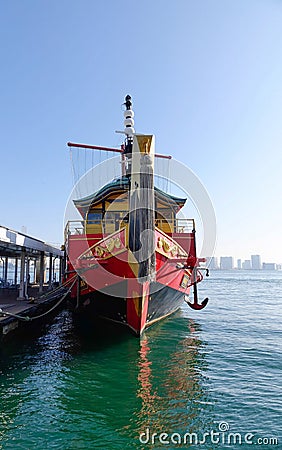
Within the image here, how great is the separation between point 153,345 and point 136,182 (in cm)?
523

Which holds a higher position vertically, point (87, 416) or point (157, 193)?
point (157, 193)

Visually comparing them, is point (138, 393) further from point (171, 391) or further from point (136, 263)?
point (136, 263)

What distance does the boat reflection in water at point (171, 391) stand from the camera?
5.43 meters

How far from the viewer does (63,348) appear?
1022 centimetres

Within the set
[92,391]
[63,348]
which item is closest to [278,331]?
[63,348]

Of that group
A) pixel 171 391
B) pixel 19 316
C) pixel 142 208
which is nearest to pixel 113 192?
pixel 142 208

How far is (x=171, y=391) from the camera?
6.89 meters

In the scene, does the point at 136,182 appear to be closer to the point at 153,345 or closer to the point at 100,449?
the point at 153,345

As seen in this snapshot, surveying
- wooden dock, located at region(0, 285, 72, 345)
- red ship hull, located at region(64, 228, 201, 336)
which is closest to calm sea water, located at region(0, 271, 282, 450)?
wooden dock, located at region(0, 285, 72, 345)

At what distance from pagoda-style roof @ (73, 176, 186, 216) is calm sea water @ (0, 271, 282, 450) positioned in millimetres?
6554

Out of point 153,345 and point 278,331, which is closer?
point 153,345
